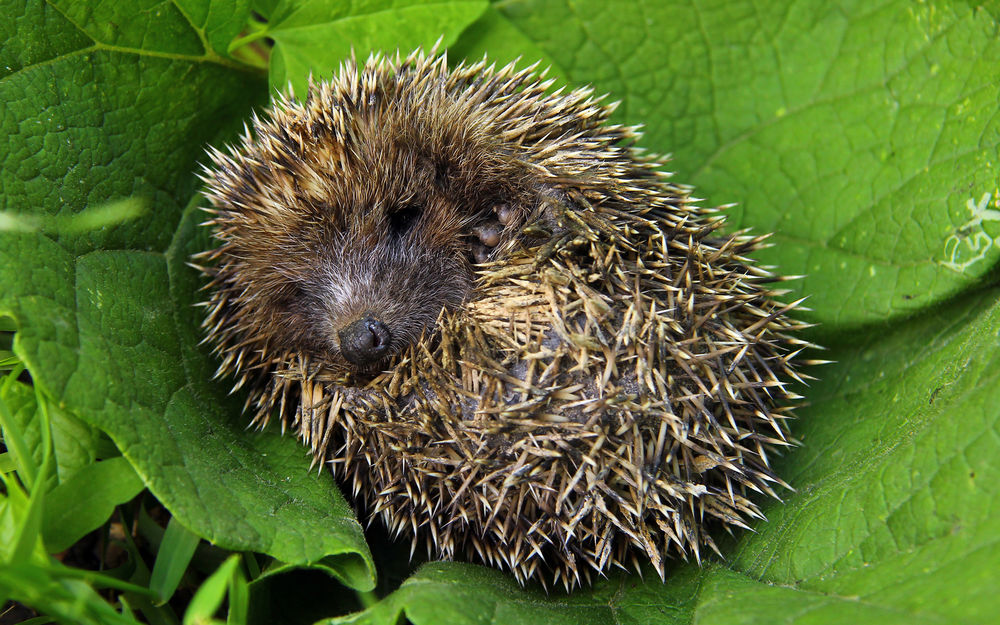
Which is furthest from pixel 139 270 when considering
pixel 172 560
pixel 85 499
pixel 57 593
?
pixel 57 593

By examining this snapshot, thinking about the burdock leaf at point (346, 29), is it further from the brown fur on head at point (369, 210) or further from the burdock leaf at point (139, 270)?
the brown fur on head at point (369, 210)

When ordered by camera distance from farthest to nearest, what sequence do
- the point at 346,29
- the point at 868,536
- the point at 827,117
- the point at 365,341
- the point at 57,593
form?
the point at 827,117
the point at 346,29
the point at 365,341
the point at 868,536
the point at 57,593

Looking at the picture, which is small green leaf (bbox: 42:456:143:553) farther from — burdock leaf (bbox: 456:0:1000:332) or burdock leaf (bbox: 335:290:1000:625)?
burdock leaf (bbox: 456:0:1000:332)

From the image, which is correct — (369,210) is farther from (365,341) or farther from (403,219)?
(365,341)

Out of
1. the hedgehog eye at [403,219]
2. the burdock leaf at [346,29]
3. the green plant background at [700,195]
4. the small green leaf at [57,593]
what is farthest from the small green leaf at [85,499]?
the burdock leaf at [346,29]

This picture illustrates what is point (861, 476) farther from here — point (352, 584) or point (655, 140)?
point (655, 140)

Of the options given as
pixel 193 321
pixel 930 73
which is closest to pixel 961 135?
pixel 930 73
